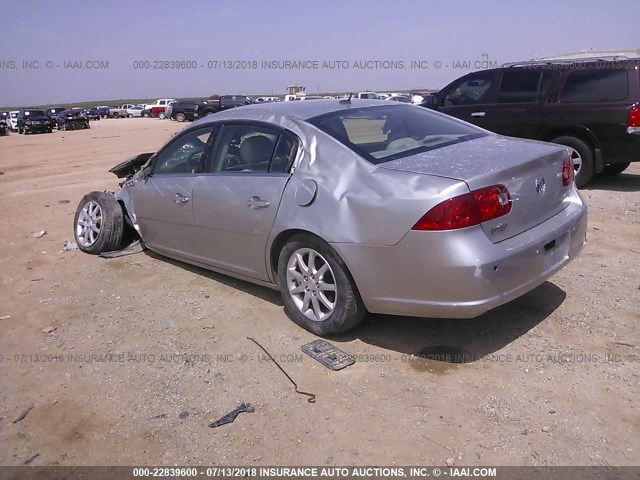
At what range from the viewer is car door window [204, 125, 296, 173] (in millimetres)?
3939

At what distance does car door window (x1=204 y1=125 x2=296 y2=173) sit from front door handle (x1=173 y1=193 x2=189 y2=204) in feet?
1.10

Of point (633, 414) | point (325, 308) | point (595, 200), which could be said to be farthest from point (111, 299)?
point (595, 200)

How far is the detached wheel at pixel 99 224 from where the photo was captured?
5.81 m

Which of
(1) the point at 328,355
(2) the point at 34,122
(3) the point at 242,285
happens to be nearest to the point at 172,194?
(3) the point at 242,285

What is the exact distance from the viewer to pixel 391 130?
4.04 metres

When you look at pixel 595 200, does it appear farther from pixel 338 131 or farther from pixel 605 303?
pixel 338 131

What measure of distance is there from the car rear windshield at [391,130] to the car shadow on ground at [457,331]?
3.94ft

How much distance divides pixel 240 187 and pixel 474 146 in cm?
172

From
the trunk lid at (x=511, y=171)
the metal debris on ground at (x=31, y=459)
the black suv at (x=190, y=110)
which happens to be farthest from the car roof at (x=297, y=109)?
the black suv at (x=190, y=110)

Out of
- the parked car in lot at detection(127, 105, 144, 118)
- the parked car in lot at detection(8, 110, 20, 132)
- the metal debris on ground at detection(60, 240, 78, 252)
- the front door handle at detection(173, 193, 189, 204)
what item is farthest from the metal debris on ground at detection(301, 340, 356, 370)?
the parked car in lot at detection(127, 105, 144, 118)

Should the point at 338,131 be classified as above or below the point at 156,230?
above

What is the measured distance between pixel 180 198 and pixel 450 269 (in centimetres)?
262

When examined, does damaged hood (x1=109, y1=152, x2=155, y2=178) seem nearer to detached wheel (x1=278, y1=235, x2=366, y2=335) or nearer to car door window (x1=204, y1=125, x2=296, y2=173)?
car door window (x1=204, y1=125, x2=296, y2=173)

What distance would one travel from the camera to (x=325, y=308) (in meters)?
3.72
